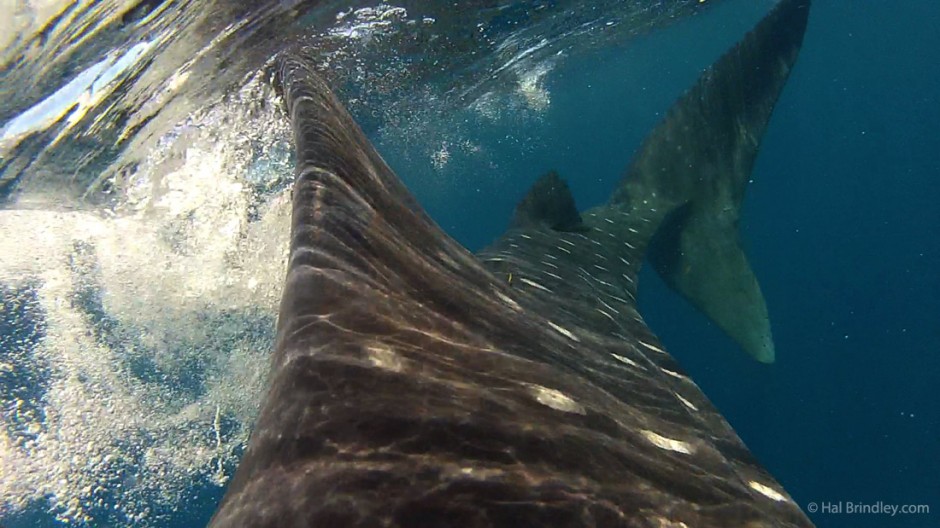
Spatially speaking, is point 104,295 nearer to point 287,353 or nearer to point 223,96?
point 223,96

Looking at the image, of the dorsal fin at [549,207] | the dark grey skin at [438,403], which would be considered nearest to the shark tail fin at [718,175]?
the dorsal fin at [549,207]

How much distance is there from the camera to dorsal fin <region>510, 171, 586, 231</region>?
7.20 metres

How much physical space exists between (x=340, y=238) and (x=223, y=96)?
11.6 m

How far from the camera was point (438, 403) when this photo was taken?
1420 millimetres

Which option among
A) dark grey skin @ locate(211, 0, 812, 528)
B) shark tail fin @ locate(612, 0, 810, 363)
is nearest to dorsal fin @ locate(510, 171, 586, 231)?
shark tail fin @ locate(612, 0, 810, 363)

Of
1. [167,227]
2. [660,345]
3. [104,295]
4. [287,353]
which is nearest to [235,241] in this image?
[167,227]

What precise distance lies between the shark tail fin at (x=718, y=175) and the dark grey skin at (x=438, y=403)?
4.92 metres

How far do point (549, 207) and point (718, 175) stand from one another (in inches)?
124

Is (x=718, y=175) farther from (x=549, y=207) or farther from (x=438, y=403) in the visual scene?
(x=438, y=403)

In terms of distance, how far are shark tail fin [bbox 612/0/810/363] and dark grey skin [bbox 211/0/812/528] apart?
16.2ft

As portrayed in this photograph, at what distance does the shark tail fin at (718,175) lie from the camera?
7.85 metres

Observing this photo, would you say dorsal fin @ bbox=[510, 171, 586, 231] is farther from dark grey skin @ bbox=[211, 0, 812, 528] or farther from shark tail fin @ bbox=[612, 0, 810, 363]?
dark grey skin @ bbox=[211, 0, 812, 528]

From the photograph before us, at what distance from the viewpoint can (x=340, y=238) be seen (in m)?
1.90

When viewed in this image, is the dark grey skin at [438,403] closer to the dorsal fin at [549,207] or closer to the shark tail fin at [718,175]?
the dorsal fin at [549,207]
